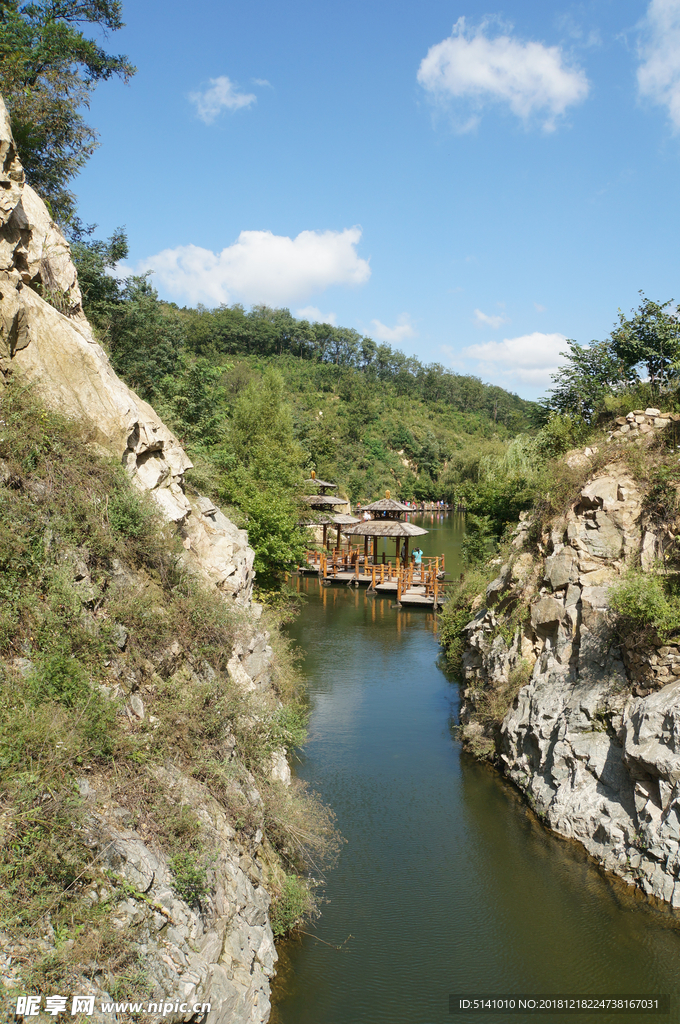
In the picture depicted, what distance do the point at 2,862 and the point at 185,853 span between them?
5.39 ft

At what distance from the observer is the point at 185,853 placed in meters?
5.54

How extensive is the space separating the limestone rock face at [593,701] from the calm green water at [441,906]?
0.57 metres

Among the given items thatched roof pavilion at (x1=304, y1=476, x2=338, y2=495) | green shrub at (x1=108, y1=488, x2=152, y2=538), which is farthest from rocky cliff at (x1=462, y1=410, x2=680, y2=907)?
thatched roof pavilion at (x1=304, y1=476, x2=338, y2=495)

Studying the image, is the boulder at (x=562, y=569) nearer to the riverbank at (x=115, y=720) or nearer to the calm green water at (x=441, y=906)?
the calm green water at (x=441, y=906)

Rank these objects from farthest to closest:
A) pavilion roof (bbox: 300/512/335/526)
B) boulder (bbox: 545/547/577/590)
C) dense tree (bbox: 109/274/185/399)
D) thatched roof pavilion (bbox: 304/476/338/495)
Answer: pavilion roof (bbox: 300/512/335/526) < thatched roof pavilion (bbox: 304/476/338/495) < dense tree (bbox: 109/274/185/399) < boulder (bbox: 545/547/577/590)

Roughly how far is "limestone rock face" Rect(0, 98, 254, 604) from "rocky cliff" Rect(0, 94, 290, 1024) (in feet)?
0.09

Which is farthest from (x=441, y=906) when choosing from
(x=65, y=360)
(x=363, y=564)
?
(x=363, y=564)

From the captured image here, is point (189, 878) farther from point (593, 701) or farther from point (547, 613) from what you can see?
point (547, 613)

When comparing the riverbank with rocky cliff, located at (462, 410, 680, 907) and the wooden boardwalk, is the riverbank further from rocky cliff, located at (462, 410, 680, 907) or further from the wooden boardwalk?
the wooden boardwalk

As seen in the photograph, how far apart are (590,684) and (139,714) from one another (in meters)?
7.32

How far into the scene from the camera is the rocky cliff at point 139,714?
4832mm

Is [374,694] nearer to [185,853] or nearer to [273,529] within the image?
[273,529]

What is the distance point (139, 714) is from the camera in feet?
21.4

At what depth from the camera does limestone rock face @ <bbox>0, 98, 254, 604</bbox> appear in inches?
320
